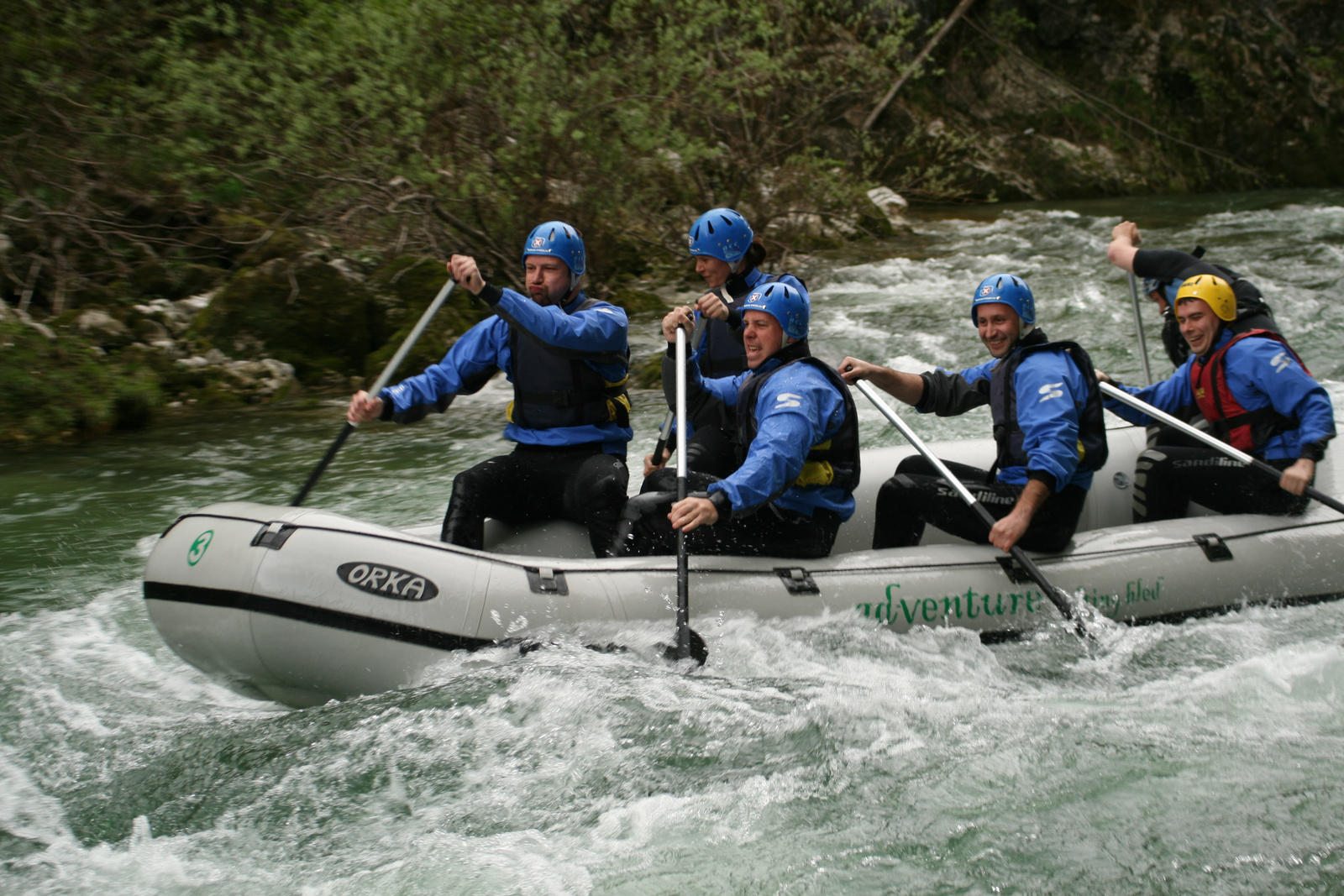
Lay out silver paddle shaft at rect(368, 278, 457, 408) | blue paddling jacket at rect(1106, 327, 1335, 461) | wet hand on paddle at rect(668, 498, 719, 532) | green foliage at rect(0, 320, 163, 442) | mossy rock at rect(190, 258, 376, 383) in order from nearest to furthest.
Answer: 1. wet hand on paddle at rect(668, 498, 719, 532)
2. silver paddle shaft at rect(368, 278, 457, 408)
3. blue paddling jacket at rect(1106, 327, 1335, 461)
4. green foliage at rect(0, 320, 163, 442)
5. mossy rock at rect(190, 258, 376, 383)

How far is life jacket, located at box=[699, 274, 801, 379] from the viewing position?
4555 millimetres

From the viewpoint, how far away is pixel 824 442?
368 centimetres

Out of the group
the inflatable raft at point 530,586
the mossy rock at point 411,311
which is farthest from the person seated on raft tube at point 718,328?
the mossy rock at point 411,311

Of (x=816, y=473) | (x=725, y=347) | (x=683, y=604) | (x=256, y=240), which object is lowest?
(x=683, y=604)

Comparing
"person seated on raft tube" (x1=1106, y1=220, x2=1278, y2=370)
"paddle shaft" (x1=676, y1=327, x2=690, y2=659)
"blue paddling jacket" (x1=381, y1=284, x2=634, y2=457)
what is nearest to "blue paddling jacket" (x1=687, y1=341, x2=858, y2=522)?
"paddle shaft" (x1=676, y1=327, x2=690, y2=659)

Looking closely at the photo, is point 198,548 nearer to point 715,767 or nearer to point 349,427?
point 349,427

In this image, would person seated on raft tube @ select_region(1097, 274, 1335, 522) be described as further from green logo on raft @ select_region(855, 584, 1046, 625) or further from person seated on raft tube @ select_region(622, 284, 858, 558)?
person seated on raft tube @ select_region(622, 284, 858, 558)

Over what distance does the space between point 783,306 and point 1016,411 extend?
0.94 meters

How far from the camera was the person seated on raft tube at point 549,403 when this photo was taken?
12.7 ft

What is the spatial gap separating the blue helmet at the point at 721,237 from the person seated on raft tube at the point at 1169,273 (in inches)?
72.5

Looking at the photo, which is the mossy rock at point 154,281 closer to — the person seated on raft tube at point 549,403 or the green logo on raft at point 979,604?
the person seated on raft tube at point 549,403

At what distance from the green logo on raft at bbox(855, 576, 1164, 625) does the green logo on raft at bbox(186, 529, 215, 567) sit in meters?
2.06

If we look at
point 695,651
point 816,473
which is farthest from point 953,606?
point 695,651

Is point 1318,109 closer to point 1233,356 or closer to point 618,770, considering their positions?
point 1233,356
